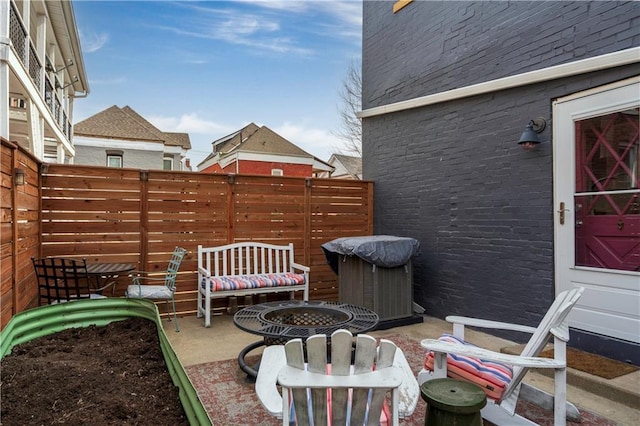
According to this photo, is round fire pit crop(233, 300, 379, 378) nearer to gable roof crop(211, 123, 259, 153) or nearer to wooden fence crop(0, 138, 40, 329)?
wooden fence crop(0, 138, 40, 329)

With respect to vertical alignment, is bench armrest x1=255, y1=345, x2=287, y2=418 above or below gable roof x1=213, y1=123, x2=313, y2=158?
below

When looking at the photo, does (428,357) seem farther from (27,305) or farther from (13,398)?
(27,305)

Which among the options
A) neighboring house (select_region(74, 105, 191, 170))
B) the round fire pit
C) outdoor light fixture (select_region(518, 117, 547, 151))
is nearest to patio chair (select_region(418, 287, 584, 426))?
the round fire pit

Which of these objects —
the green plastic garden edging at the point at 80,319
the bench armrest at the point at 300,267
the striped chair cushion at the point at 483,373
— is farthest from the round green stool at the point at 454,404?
the bench armrest at the point at 300,267

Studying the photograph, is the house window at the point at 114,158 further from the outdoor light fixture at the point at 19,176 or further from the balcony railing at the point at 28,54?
the outdoor light fixture at the point at 19,176

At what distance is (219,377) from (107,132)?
63.0ft

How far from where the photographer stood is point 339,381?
1.47 metres

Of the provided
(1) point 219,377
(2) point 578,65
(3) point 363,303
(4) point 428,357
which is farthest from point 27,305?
(2) point 578,65

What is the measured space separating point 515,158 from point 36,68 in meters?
9.14

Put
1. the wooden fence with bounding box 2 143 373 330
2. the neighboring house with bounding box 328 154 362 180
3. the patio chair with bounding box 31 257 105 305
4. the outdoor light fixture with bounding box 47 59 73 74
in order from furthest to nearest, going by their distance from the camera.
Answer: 1. the neighboring house with bounding box 328 154 362 180
2. the outdoor light fixture with bounding box 47 59 73 74
3. the wooden fence with bounding box 2 143 373 330
4. the patio chair with bounding box 31 257 105 305

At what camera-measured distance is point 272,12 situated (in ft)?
23.1

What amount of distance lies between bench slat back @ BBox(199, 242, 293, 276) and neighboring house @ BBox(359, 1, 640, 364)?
160cm

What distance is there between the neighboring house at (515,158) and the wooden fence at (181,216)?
98cm

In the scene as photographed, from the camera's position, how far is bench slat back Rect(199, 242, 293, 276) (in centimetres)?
496
